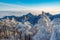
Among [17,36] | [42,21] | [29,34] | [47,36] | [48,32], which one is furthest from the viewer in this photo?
[17,36]

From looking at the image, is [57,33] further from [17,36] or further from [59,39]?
[17,36]

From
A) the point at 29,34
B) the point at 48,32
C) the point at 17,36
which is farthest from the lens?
the point at 17,36

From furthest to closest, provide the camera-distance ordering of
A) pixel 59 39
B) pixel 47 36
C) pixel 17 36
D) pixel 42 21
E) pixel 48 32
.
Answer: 1. pixel 17 36
2. pixel 42 21
3. pixel 48 32
4. pixel 47 36
5. pixel 59 39

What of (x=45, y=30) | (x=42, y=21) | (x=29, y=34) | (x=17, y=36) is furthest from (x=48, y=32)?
(x=17, y=36)

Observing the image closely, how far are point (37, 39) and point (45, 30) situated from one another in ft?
13.5

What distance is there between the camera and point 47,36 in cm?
4138

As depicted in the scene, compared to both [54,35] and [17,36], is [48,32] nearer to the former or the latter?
[54,35]

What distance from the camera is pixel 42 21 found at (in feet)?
196

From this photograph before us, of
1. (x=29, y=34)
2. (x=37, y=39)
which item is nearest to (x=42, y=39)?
(x=37, y=39)

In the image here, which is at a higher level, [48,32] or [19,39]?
[48,32]

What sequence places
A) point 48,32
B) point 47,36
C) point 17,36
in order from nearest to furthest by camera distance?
point 47,36
point 48,32
point 17,36

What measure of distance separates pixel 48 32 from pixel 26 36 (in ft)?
82.8

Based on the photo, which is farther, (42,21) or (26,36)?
(26,36)

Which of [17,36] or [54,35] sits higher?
[54,35]
